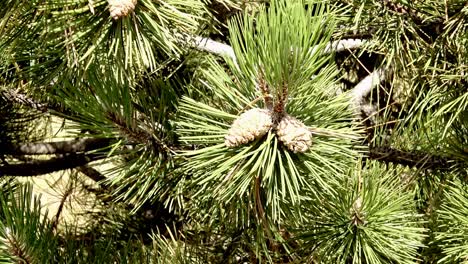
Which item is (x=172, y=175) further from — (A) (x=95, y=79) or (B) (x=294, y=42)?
(B) (x=294, y=42)

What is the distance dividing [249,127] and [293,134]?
42mm

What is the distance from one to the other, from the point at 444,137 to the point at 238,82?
13.1 inches

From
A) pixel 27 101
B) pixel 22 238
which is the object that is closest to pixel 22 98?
pixel 27 101

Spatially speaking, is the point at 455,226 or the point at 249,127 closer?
the point at 249,127

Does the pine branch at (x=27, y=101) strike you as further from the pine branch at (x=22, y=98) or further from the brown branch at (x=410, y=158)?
the brown branch at (x=410, y=158)

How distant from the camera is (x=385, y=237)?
824 mm

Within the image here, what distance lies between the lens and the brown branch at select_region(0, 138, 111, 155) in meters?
1.25

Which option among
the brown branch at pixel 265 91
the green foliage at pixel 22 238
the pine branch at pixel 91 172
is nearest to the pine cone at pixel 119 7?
the brown branch at pixel 265 91

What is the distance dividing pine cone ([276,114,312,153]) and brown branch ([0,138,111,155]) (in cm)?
66

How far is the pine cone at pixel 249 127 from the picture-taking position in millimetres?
620

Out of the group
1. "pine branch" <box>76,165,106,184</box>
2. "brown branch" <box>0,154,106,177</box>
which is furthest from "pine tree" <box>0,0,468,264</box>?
"pine branch" <box>76,165,106,184</box>

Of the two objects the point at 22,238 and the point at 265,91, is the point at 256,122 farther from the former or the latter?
the point at 22,238

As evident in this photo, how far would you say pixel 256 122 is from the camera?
2.03ft

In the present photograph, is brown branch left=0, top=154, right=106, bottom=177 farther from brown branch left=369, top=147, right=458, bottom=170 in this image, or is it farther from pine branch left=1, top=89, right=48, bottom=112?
brown branch left=369, top=147, right=458, bottom=170
